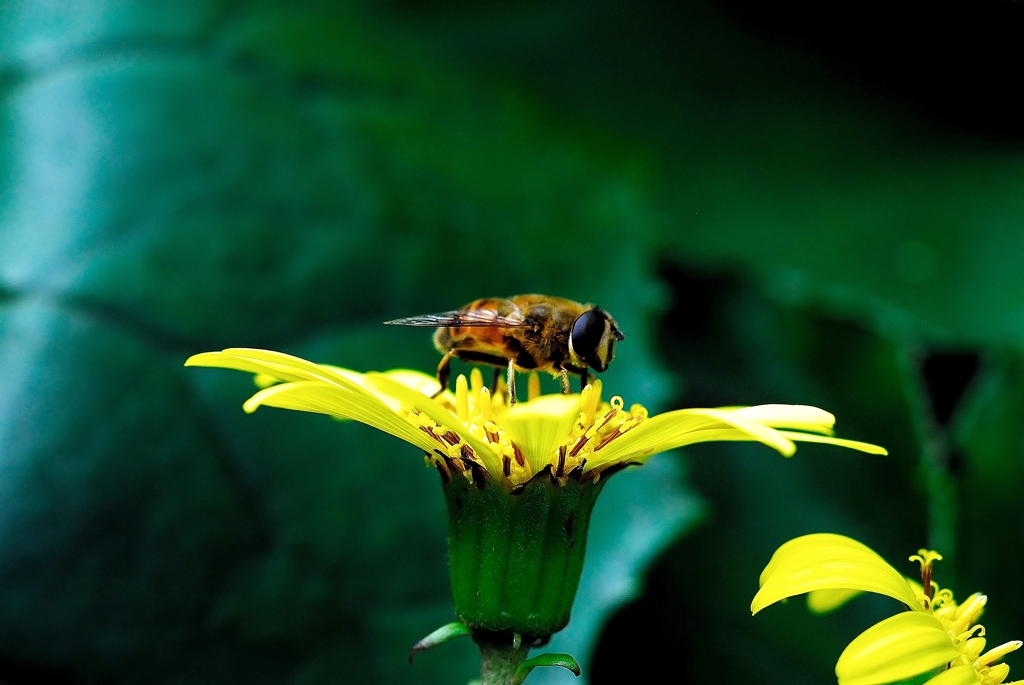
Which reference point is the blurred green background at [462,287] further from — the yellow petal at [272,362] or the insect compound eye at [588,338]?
the yellow petal at [272,362]

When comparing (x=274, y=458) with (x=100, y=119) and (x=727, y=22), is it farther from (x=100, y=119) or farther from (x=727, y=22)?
(x=727, y=22)

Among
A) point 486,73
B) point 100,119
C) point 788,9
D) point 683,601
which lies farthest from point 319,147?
point 788,9

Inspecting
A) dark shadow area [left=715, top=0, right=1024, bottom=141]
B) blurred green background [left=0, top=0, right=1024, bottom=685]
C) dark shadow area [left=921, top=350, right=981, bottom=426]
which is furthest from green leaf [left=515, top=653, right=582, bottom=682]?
dark shadow area [left=715, top=0, right=1024, bottom=141]

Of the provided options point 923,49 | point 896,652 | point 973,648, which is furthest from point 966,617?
point 923,49

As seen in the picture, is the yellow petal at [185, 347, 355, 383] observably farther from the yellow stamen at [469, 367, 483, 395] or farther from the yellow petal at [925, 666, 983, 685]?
the yellow petal at [925, 666, 983, 685]

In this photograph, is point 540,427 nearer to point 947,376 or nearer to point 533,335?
point 533,335
